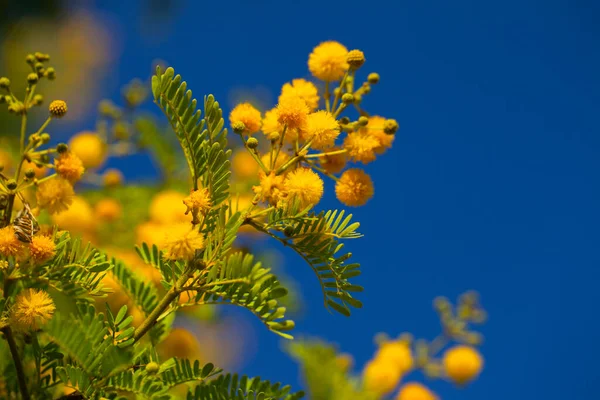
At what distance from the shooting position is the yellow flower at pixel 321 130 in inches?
48.5

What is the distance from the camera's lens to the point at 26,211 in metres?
1.18

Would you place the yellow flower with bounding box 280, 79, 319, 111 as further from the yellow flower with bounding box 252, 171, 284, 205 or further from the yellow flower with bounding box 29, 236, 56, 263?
the yellow flower with bounding box 29, 236, 56, 263

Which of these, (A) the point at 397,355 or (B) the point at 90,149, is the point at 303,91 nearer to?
(B) the point at 90,149

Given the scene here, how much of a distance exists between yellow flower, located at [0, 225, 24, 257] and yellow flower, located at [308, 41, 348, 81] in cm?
71

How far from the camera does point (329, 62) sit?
4.64 ft

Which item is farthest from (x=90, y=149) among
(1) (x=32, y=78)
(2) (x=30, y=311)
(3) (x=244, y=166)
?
(2) (x=30, y=311)

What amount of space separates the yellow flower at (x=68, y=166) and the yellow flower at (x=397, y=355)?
181 centimetres

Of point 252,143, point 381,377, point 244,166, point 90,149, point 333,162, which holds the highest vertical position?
point 244,166

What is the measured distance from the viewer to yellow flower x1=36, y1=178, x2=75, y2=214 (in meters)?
1.34

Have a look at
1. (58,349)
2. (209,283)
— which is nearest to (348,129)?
(209,283)

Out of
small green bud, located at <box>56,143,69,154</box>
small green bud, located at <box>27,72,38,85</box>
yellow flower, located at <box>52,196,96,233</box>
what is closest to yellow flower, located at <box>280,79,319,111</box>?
small green bud, located at <box>56,143,69,154</box>

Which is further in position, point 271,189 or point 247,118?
point 247,118

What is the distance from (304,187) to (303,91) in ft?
0.73

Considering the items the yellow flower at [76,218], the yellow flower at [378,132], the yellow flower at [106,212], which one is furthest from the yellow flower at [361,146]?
the yellow flower at [106,212]
